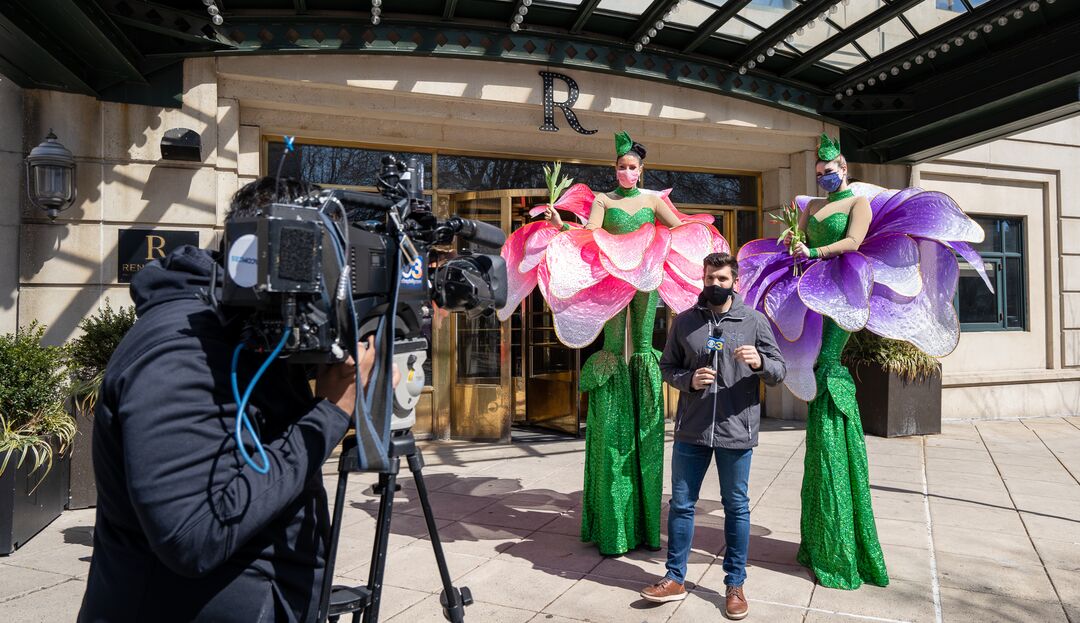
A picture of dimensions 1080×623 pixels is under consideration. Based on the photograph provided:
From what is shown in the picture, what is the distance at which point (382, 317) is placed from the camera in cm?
154

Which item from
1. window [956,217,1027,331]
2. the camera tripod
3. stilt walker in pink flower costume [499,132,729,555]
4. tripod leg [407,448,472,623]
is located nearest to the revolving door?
stilt walker in pink flower costume [499,132,729,555]

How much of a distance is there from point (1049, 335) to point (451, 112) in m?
9.07

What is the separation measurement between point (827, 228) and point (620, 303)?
125cm

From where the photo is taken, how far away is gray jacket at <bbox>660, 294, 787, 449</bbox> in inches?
134

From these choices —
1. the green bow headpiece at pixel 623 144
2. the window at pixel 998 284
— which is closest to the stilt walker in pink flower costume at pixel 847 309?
the green bow headpiece at pixel 623 144

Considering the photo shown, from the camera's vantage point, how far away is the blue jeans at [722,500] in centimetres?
336

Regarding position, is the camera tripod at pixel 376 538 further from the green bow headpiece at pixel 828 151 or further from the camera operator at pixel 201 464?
the green bow headpiece at pixel 828 151

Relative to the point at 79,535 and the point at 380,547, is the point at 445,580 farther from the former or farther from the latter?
the point at 79,535

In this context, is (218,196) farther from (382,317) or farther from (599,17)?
(382,317)

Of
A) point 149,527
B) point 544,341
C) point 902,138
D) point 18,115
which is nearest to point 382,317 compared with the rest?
point 149,527

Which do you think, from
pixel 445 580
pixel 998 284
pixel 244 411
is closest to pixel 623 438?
pixel 445 580

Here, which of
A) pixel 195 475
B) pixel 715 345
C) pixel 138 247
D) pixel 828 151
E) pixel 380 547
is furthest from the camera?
pixel 138 247

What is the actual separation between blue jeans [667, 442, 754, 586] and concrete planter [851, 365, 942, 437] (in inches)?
214

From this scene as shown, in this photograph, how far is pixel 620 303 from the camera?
4145 millimetres
